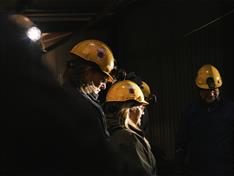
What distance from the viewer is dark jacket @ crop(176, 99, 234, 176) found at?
6.89 m

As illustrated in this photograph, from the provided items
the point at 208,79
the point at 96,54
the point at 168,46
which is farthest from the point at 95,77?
the point at 168,46

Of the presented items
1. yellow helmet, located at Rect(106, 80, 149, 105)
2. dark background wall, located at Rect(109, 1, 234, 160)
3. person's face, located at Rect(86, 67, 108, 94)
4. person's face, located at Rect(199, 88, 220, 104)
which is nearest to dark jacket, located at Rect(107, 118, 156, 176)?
person's face, located at Rect(86, 67, 108, 94)

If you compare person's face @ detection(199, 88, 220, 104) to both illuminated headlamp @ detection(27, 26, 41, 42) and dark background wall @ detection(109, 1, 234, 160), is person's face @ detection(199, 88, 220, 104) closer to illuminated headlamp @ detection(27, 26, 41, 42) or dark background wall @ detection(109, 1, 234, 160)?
dark background wall @ detection(109, 1, 234, 160)

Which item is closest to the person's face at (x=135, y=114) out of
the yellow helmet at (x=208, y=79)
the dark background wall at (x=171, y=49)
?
the yellow helmet at (x=208, y=79)

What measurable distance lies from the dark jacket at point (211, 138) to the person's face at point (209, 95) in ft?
0.27

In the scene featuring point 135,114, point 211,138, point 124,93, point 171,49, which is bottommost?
point 211,138

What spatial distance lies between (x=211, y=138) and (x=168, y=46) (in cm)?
400

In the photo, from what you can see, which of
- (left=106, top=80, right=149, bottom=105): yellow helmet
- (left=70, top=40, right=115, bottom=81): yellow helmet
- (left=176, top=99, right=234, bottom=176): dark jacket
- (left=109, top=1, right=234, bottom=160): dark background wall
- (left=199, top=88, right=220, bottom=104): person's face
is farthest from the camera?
(left=109, top=1, right=234, bottom=160): dark background wall

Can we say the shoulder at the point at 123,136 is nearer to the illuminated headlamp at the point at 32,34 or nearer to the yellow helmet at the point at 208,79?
the illuminated headlamp at the point at 32,34

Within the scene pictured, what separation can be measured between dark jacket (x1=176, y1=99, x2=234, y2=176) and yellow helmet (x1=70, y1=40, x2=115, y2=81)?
2.09 meters

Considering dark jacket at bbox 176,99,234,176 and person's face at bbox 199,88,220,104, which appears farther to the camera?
Answer: person's face at bbox 199,88,220,104

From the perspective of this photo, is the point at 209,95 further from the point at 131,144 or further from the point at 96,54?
the point at 131,144

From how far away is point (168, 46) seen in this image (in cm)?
1071

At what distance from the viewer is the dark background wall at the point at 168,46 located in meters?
9.02
